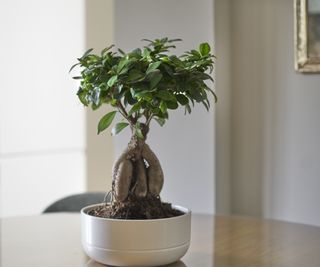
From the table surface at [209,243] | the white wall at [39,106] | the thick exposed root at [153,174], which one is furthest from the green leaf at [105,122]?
the white wall at [39,106]

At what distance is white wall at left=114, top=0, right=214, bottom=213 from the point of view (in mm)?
2391

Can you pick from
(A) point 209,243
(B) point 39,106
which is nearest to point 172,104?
(A) point 209,243

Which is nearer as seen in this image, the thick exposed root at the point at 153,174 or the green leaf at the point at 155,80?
the green leaf at the point at 155,80

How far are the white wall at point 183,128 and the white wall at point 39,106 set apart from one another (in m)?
0.99

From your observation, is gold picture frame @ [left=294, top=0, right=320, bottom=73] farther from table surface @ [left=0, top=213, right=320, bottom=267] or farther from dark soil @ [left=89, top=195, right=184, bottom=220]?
dark soil @ [left=89, top=195, right=184, bottom=220]

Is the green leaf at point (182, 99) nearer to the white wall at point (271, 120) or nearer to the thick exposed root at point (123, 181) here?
the thick exposed root at point (123, 181)

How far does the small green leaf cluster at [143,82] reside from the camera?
1139 millimetres

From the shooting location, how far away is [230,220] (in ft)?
5.87

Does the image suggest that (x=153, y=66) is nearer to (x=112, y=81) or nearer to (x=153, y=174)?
(x=112, y=81)

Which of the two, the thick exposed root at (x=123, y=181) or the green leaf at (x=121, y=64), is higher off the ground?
the green leaf at (x=121, y=64)

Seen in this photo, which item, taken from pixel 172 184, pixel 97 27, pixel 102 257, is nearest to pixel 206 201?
pixel 172 184

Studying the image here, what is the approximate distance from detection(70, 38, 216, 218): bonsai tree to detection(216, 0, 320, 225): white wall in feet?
3.58

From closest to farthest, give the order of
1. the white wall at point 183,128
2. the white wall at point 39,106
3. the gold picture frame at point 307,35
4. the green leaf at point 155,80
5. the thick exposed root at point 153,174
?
the green leaf at point 155,80, the thick exposed root at point 153,174, the gold picture frame at point 307,35, the white wall at point 183,128, the white wall at point 39,106

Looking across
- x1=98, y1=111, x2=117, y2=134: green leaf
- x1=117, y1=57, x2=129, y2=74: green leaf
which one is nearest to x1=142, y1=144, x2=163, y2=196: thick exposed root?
x1=98, y1=111, x2=117, y2=134: green leaf
